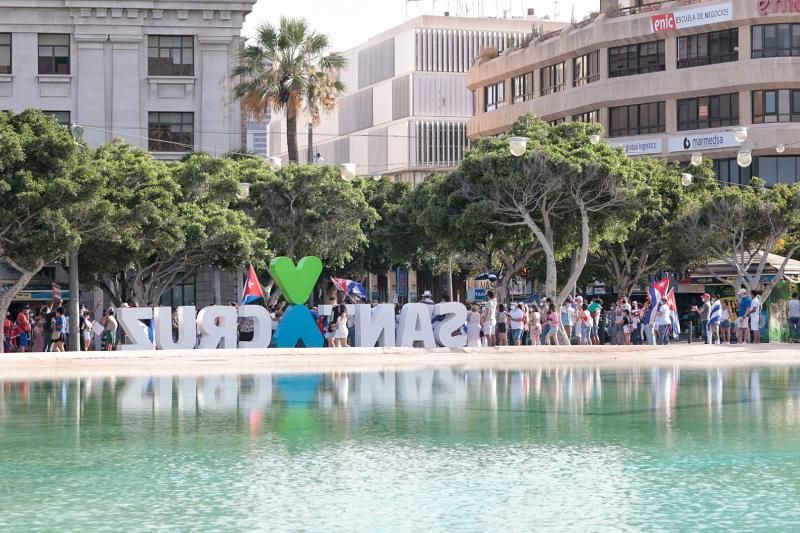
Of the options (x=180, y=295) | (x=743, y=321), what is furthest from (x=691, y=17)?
(x=180, y=295)

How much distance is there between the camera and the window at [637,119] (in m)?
70.2

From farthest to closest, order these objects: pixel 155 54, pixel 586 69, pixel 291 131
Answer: pixel 586 69 < pixel 155 54 < pixel 291 131

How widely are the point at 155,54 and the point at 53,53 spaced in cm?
429

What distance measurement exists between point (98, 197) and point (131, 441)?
19.8 metres

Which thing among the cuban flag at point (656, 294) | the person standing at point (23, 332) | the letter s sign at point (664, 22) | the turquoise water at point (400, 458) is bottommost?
the turquoise water at point (400, 458)

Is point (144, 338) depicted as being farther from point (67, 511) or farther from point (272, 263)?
point (67, 511)

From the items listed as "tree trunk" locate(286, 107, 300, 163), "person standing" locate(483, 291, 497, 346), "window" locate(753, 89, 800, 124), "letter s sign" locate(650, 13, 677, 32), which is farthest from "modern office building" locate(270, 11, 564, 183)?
"person standing" locate(483, 291, 497, 346)

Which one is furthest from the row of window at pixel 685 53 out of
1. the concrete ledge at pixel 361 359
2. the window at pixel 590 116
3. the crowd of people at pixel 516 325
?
the concrete ledge at pixel 361 359

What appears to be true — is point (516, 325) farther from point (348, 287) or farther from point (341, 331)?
point (348, 287)

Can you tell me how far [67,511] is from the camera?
12023 millimetres

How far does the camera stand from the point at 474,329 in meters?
37.9

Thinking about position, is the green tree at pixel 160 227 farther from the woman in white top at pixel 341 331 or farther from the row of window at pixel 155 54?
the row of window at pixel 155 54

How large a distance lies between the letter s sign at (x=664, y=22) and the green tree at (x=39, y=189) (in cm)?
4116

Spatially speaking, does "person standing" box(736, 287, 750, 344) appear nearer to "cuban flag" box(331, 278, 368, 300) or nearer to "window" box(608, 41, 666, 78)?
"cuban flag" box(331, 278, 368, 300)
